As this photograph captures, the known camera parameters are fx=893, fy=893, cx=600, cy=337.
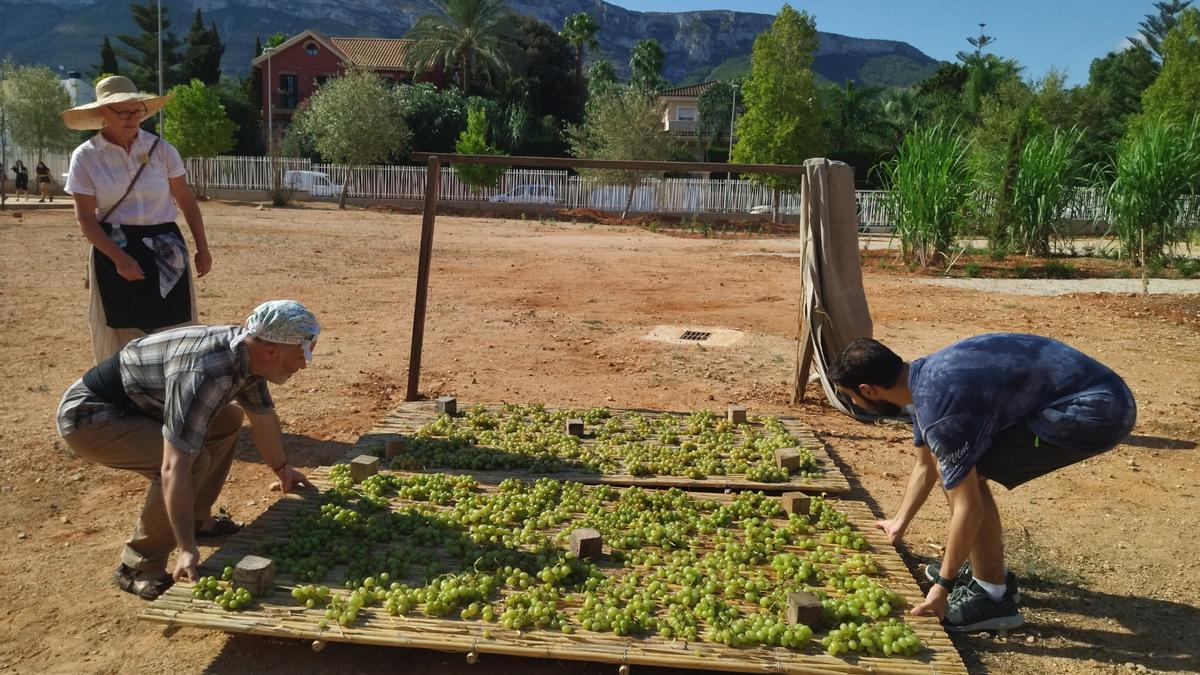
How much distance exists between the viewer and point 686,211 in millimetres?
32281

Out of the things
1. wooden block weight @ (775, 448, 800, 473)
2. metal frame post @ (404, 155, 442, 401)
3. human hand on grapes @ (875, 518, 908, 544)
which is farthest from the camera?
metal frame post @ (404, 155, 442, 401)

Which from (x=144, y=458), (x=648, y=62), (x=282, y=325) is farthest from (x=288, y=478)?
(x=648, y=62)

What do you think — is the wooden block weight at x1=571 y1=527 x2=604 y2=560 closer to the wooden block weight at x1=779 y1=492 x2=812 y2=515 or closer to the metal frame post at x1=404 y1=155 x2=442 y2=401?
the wooden block weight at x1=779 y1=492 x2=812 y2=515

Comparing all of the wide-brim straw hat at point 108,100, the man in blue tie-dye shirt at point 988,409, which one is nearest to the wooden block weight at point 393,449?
the wide-brim straw hat at point 108,100

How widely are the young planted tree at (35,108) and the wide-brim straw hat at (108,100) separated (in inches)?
1255

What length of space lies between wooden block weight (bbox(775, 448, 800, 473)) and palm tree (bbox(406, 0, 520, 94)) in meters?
44.2

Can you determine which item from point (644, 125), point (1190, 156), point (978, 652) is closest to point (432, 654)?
point (978, 652)

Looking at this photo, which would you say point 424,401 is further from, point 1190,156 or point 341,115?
point 341,115

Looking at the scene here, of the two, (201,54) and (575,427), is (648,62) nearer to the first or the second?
(201,54)

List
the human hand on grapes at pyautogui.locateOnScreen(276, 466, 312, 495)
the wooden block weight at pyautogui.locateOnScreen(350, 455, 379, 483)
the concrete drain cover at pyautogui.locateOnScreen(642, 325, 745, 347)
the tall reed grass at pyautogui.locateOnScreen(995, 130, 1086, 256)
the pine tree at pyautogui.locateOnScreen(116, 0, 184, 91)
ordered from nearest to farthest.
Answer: the human hand on grapes at pyautogui.locateOnScreen(276, 466, 312, 495)
the wooden block weight at pyautogui.locateOnScreen(350, 455, 379, 483)
the concrete drain cover at pyautogui.locateOnScreen(642, 325, 745, 347)
the tall reed grass at pyautogui.locateOnScreen(995, 130, 1086, 256)
the pine tree at pyautogui.locateOnScreen(116, 0, 184, 91)

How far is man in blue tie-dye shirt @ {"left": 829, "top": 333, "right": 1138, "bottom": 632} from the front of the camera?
3.04 metres

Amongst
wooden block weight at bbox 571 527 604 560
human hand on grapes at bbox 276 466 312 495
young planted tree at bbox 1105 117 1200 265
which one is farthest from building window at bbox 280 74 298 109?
wooden block weight at bbox 571 527 604 560

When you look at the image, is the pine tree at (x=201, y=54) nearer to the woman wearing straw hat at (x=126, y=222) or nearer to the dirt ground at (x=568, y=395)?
the dirt ground at (x=568, y=395)

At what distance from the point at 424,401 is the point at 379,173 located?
2883cm
